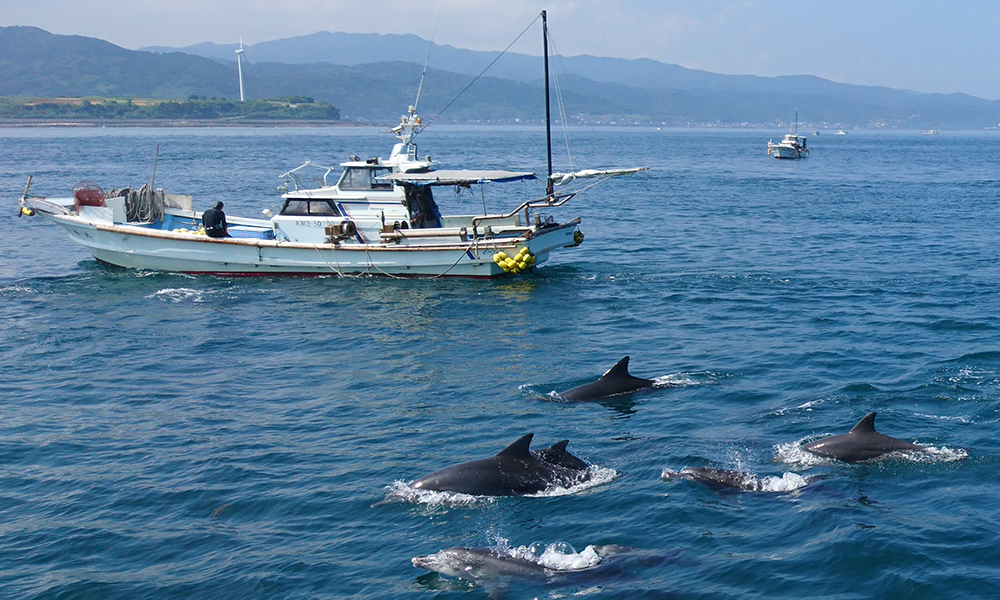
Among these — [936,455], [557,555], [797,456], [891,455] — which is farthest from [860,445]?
[557,555]

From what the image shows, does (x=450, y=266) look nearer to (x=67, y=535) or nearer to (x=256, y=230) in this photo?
(x=256, y=230)

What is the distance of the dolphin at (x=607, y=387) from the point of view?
18781 mm

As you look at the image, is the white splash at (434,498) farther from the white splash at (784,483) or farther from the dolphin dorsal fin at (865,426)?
the dolphin dorsal fin at (865,426)

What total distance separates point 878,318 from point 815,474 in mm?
12237

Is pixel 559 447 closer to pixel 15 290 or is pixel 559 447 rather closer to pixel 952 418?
pixel 952 418

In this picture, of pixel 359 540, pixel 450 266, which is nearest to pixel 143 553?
pixel 359 540

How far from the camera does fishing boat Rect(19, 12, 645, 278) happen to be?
3086cm

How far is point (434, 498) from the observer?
45.8 ft

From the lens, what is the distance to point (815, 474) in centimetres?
1423

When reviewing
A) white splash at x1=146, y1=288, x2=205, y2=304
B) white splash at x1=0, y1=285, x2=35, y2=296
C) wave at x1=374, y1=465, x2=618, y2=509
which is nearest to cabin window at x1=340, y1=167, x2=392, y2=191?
white splash at x1=146, y1=288, x2=205, y2=304

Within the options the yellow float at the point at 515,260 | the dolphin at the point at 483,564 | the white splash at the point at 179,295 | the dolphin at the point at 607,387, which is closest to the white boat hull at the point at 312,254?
the yellow float at the point at 515,260

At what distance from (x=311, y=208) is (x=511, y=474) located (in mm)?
19971

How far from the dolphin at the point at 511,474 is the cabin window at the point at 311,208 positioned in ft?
62.7

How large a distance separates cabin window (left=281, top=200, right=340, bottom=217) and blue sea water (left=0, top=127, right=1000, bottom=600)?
2.47m
